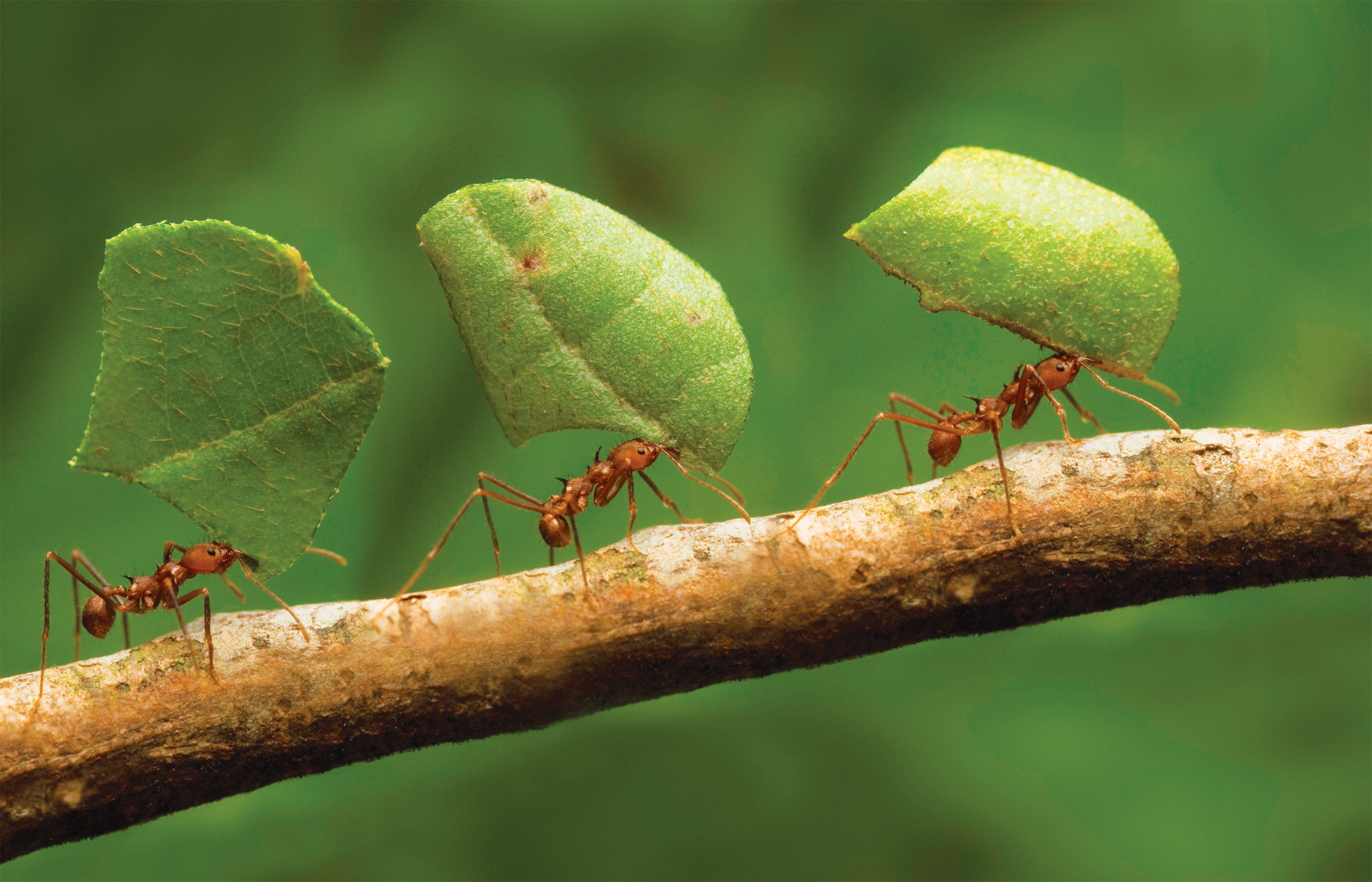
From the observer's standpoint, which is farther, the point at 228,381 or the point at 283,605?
the point at 283,605

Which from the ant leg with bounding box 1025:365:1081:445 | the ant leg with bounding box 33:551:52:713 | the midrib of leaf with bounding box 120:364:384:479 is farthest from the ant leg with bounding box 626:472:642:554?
the ant leg with bounding box 33:551:52:713

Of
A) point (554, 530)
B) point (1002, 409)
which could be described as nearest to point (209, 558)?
point (554, 530)

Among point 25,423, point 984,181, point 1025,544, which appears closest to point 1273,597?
point 1025,544

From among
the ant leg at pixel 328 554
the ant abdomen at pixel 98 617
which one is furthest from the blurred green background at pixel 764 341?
the ant abdomen at pixel 98 617

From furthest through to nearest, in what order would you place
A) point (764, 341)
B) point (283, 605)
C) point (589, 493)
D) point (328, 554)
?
point (764, 341)
point (589, 493)
point (328, 554)
point (283, 605)

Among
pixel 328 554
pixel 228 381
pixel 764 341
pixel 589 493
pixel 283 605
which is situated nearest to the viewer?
pixel 228 381

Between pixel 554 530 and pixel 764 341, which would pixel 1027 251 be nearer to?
pixel 554 530

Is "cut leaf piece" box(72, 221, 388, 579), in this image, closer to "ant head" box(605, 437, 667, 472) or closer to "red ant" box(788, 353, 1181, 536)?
"ant head" box(605, 437, 667, 472)

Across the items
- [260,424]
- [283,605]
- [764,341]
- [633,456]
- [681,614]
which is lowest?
[681,614]
